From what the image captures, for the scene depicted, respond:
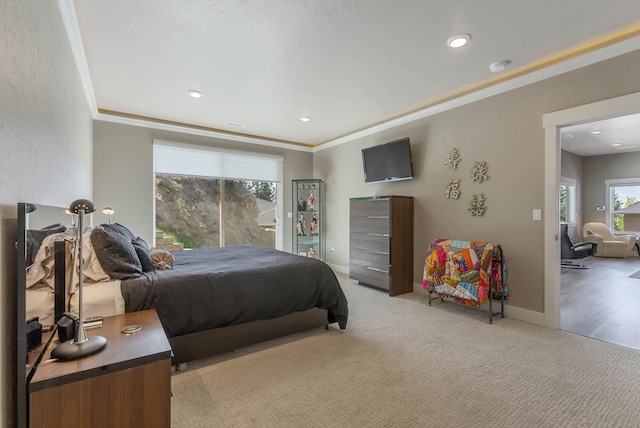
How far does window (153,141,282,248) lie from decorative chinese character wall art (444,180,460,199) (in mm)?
3309

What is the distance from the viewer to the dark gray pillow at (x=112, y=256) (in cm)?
199

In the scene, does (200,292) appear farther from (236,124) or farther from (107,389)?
(236,124)

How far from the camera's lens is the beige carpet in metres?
1.68

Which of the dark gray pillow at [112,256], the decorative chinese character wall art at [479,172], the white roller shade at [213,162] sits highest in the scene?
the white roller shade at [213,162]

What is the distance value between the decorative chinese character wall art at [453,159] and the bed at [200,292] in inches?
87.8

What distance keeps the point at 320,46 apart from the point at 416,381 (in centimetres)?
279

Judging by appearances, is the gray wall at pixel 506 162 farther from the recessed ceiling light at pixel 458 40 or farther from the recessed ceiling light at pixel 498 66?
the recessed ceiling light at pixel 458 40

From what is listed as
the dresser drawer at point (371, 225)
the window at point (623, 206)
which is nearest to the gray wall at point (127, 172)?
the dresser drawer at point (371, 225)

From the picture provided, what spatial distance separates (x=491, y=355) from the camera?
240cm

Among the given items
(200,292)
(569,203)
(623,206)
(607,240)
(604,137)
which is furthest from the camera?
(623,206)

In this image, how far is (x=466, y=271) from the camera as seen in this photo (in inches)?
128

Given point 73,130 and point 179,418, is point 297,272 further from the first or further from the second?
point 73,130

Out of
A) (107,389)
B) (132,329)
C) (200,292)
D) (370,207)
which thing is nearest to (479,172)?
(370,207)

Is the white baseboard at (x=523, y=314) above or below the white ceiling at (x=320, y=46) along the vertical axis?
below
